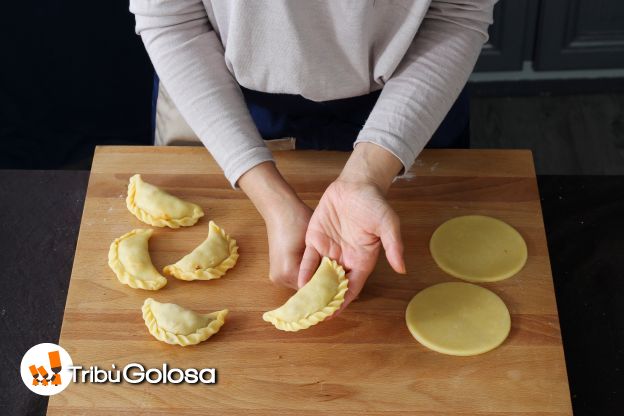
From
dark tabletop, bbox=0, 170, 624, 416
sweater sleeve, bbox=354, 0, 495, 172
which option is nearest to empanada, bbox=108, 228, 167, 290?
dark tabletop, bbox=0, 170, 624, 416

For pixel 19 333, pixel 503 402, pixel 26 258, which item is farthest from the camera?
pixel 26 258

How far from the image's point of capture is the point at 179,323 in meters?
1.21

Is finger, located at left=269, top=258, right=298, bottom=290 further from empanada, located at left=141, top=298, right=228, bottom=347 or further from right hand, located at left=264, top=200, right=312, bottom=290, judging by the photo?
empanada, located at left=141, top=298, right=228, bottom=347

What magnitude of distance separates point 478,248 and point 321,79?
1.36 feet

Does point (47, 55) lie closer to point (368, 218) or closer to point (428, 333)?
point (368, 218)

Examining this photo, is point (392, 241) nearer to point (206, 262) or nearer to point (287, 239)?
point (287, 239)

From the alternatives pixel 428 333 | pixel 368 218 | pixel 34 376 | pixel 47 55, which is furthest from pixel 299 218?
pixel 47 55

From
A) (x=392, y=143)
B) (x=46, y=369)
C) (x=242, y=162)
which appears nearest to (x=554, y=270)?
(x=392, y=143)

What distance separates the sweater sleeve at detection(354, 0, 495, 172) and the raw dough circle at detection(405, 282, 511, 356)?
23cm

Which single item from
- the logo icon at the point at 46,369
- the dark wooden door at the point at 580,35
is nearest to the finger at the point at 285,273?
the logo icon at the point at 46,369

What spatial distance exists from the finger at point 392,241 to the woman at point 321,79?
13 mm

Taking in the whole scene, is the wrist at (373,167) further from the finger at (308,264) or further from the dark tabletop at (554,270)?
the dark tabletop at (554,270)

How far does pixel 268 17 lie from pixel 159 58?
24 centimetres

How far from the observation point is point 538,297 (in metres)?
1.28
